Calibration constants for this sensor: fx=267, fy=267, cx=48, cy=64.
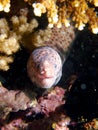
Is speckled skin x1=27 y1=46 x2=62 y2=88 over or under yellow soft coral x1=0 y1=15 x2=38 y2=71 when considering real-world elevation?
under

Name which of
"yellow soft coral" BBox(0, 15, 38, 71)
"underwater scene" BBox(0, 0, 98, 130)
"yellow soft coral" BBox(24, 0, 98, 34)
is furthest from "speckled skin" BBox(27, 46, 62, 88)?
"yellow soft coral" BBox(24, 0, 98, 34)

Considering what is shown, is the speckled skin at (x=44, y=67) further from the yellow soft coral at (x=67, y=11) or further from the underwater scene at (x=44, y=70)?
the yellow soft coral at (x=67, y=11)

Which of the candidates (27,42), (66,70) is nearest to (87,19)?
(27,42)

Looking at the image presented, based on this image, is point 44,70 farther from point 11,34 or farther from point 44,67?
point 11,34

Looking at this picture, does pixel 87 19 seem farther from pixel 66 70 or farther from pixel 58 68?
pixel 66 70

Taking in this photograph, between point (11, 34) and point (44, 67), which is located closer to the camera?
point (44, 67)

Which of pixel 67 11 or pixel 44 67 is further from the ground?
pixel 67 11

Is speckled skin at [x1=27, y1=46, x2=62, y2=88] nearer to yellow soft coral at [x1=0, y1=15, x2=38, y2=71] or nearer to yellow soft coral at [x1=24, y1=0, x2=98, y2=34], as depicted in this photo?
yellow soft coral at [x1=0, y1=15, x2=38, y2=71]

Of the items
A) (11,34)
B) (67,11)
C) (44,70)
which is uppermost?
(67,11)

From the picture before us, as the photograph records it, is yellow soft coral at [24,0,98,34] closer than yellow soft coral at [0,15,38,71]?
Yes

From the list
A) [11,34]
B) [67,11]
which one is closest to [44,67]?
[11,34]
